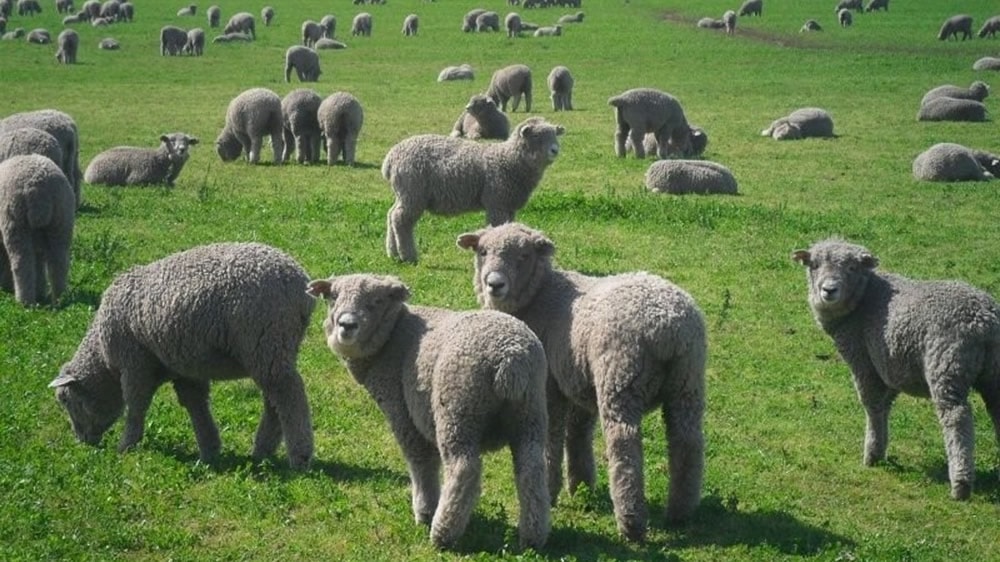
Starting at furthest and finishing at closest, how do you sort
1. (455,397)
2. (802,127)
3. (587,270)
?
(802,127) < (587,270) < (455,397)

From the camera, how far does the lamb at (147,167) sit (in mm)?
22359

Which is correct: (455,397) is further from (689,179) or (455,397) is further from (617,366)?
(689,179)

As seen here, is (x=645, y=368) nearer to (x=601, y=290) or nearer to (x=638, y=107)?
(x=601, y=290)

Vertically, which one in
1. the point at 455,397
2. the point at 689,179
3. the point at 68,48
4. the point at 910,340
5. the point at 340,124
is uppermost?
the point at 455,397

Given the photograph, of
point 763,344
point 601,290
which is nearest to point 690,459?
point 601,290

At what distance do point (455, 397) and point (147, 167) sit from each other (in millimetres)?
15502

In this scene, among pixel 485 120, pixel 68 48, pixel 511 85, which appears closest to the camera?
pixel 485 120

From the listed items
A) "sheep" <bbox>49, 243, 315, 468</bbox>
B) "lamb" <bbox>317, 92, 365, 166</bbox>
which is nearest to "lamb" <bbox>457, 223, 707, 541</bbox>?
"sheep" <bbox>49, 243, 315, 468</bbox>

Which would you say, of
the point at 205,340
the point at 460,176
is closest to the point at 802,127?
the point at 460,176

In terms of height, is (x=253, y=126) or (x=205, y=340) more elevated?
(x=205, y=340)

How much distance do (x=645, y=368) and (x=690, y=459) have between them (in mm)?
715

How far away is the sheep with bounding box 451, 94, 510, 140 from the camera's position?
88.5 feet

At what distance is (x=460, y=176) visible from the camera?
16.8 meters

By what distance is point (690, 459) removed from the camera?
346 inches
